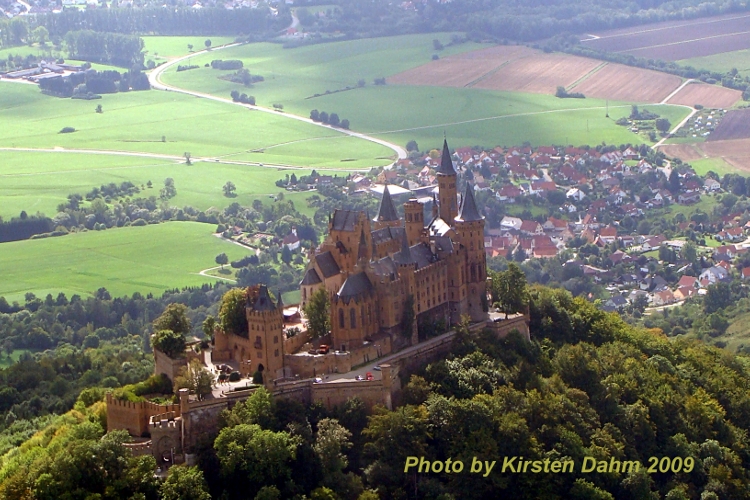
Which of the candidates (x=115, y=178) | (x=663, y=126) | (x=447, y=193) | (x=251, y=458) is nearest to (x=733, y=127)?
(x=663, y=126)

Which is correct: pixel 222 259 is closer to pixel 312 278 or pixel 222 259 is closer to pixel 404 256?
pixel 312 278

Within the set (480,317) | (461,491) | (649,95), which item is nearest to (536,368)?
(480,317)

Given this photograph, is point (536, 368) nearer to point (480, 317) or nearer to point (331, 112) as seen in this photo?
point (480, 317)

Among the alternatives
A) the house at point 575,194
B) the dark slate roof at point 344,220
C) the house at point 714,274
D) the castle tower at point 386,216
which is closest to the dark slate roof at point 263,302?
the dark slate roof at point 344,220

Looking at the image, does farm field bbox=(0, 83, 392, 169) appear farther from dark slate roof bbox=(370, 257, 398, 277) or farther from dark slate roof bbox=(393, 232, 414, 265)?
dark slate roof bbox=(370, 257, 398, 277)

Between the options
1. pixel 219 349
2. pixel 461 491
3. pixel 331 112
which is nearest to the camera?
pixel 461 491
